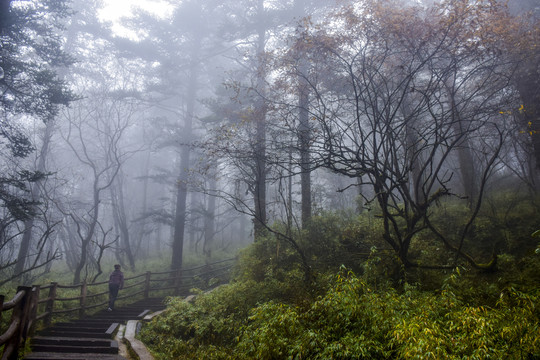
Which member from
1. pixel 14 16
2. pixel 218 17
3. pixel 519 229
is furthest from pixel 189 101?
pixel 519 229

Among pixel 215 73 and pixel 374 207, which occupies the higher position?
pixel 215 73

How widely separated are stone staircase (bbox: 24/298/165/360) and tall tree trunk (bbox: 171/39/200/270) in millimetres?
9078

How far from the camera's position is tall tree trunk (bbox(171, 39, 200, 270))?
1976 centimetres

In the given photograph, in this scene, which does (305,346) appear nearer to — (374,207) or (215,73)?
(374,207)

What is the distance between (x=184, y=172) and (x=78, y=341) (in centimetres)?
1418

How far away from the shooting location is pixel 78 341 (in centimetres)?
732

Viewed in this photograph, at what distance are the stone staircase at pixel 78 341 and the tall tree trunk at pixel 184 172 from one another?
9.08 meters

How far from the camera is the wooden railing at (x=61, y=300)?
191 inches

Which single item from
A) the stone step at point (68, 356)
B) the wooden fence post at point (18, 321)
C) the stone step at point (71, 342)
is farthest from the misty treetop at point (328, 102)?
the wooden fence post at point (18, 321)

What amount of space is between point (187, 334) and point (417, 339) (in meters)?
6.21

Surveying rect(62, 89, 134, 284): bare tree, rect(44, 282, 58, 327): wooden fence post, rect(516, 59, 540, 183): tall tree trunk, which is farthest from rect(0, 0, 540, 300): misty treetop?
rect(44, 282, 58, 327): wooden fence post

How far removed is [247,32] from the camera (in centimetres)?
1856

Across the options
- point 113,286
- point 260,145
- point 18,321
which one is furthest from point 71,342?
point 260,145

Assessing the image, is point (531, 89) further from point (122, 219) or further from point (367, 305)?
point (122, 219)
